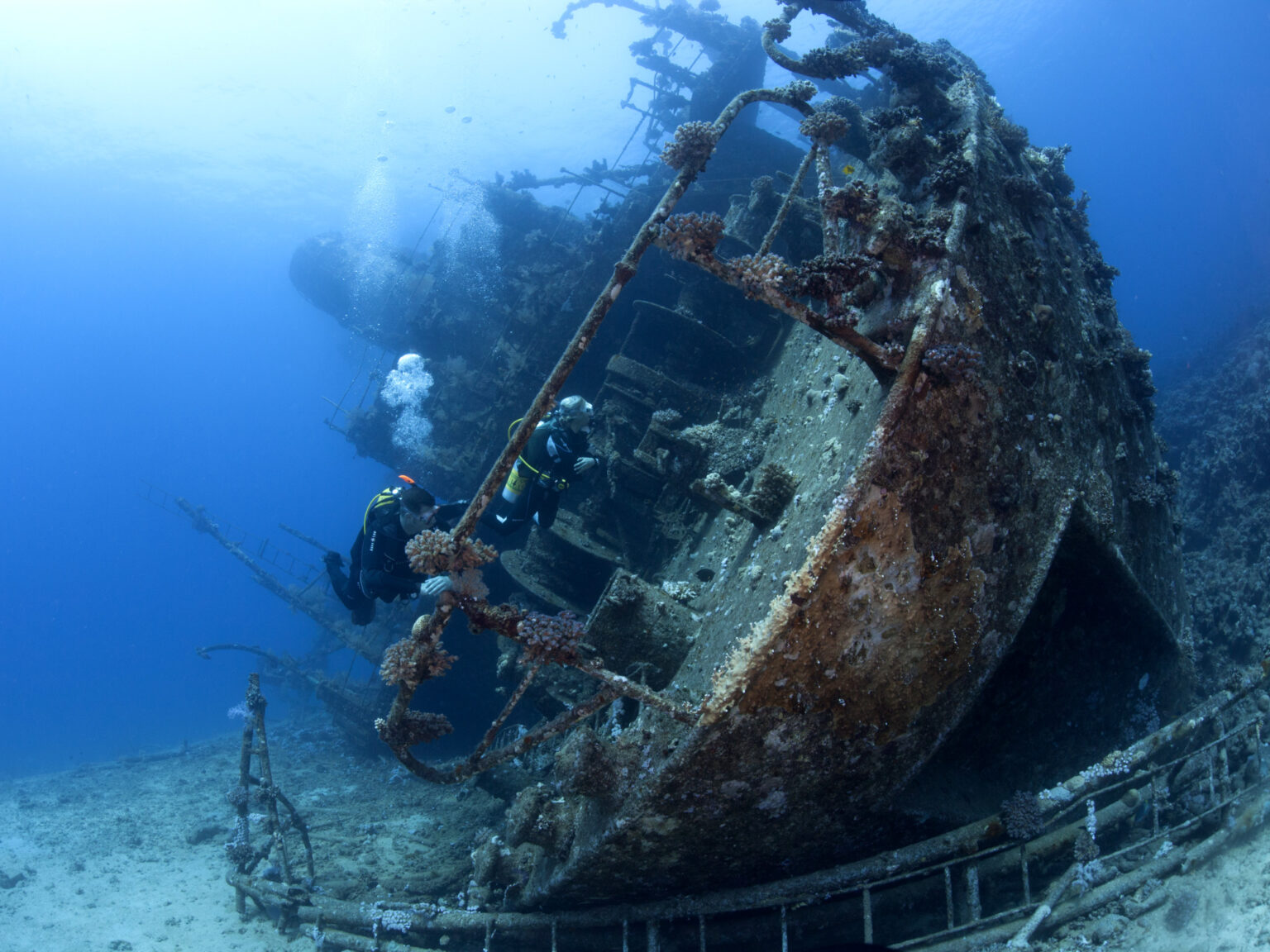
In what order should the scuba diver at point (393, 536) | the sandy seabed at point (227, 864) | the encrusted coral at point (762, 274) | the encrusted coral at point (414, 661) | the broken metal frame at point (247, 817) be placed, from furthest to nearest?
the broken metal frame at point (247, 817) < the scuba diver at point (393, 536) < the sandy seabed at point (227, 864) < the encrusted coral at point (762, 274) < the encrusted coral at point (414, 661)

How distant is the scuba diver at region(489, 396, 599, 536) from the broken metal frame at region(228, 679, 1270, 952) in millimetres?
4080

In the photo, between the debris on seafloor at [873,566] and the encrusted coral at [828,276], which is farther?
the debris on seafloor at [873,566]

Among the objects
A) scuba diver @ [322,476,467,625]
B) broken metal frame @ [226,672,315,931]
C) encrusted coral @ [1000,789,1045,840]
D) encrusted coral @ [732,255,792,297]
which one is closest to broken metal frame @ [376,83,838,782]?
encrusted coral @ [732,255,792,297]

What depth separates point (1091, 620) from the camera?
4727 millimetres

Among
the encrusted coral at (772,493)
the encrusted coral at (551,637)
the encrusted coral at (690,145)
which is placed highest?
the encrusted coral at (690,145)

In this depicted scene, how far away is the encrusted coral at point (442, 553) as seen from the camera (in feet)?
9.34

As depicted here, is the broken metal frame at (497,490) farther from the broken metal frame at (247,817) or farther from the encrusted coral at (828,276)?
the broken metal frame at (247,817)

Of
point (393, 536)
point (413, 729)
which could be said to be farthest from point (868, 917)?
point (393, 536)

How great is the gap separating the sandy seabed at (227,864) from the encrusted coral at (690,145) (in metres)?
4.88

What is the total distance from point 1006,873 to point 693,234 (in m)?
4.65

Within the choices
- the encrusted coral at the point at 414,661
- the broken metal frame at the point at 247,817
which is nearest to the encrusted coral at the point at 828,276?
the encrusted coral at the point at 414,661

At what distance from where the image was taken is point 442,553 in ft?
9.41

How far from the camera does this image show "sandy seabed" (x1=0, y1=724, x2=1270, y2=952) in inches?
131

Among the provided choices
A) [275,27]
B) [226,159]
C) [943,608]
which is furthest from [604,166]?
[275,27]
